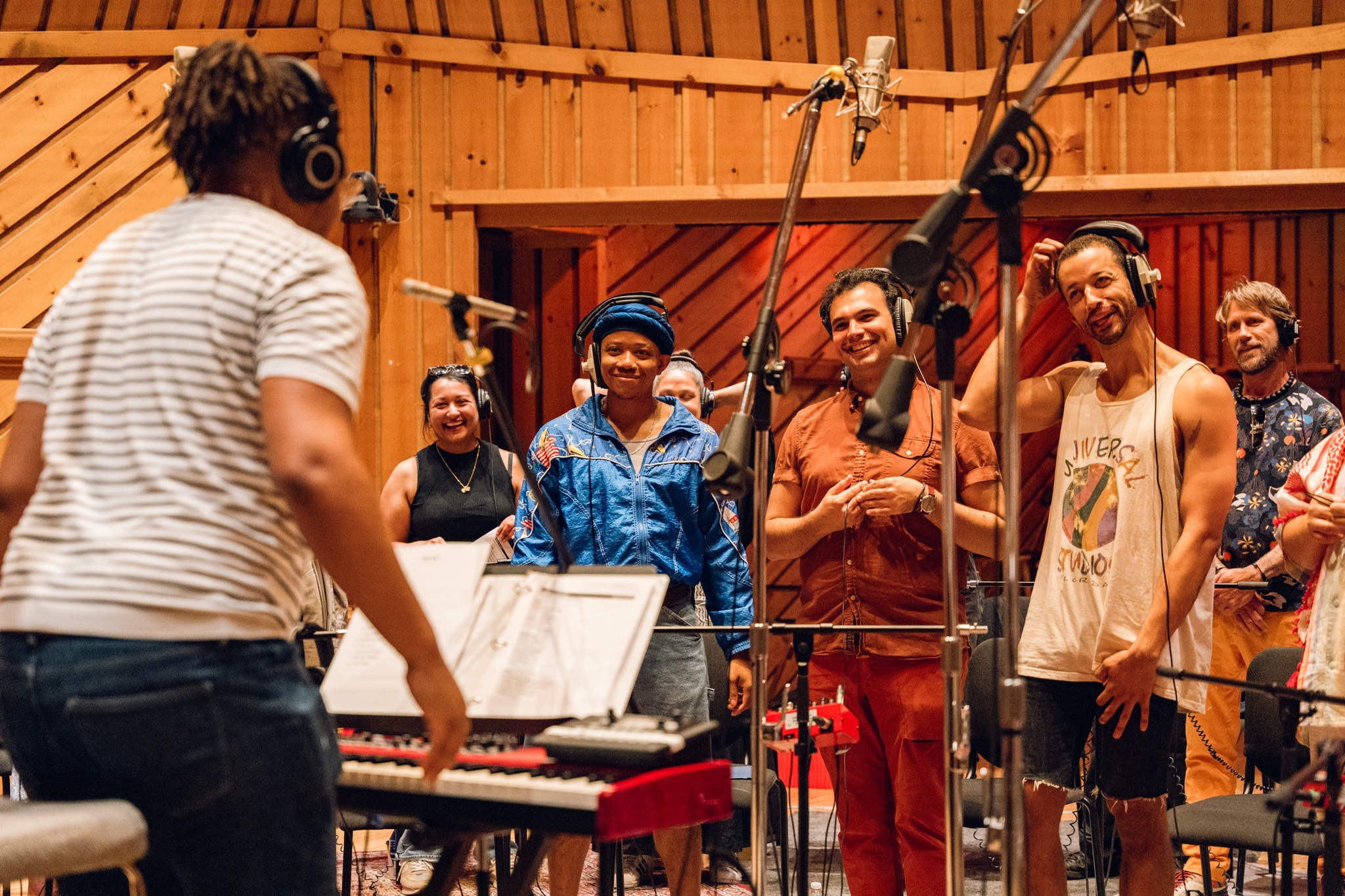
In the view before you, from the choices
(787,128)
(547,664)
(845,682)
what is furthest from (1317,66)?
(547,664)

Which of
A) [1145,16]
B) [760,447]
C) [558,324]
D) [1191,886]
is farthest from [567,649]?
[558,324]

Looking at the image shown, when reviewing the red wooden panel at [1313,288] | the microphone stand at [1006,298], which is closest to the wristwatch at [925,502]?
the microphone stand at [1006,298]

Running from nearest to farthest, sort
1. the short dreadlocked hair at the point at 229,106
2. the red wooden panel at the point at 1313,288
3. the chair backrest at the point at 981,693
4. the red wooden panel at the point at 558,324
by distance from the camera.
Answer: the short dreadlocked hair at the point at 229,106
the chair backrest at the point at 981,693
the red wooden panel at the point at 558,324
the red wooden panel at the point at 1313,288

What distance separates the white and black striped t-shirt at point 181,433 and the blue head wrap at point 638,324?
185 centimetres

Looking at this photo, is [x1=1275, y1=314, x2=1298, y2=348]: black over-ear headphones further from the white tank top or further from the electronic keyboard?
the electronic keyboard

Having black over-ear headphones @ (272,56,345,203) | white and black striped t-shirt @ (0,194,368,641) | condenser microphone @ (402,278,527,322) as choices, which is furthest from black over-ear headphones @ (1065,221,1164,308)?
white and black striped t-shirt @ (0,194,368,641)

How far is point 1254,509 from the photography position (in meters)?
4.75

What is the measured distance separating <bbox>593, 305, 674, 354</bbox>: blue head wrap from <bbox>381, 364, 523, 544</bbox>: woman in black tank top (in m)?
1.20

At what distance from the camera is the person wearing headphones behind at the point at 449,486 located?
14.9ft

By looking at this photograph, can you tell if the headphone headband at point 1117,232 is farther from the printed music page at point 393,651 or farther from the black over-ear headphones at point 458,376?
the black over-ear headphones at point 458,376

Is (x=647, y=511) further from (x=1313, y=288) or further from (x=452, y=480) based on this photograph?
(x=1313, y=288)

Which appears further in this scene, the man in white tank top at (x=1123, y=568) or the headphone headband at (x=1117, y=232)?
the headphone headband at (x=1117, y=232)

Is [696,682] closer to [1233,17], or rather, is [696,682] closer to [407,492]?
[407,492]

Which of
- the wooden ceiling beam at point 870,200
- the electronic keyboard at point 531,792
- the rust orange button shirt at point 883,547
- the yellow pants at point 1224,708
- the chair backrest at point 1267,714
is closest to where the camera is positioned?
the electronic keyboard at point 531,792
